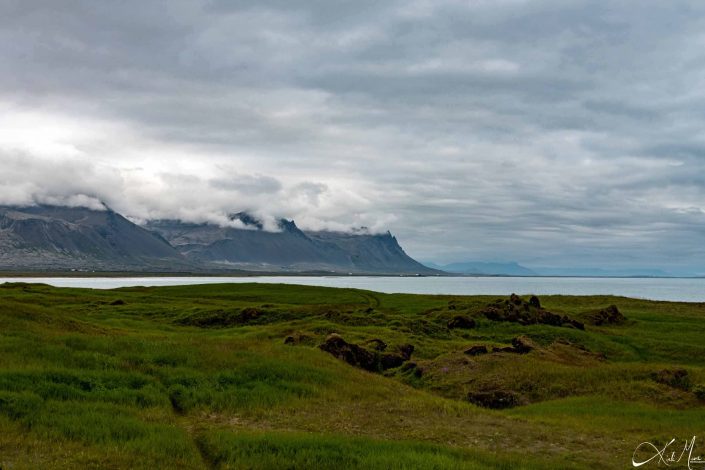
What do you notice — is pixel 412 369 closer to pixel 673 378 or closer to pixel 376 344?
pixel 376 344

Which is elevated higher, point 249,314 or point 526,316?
point 526,316

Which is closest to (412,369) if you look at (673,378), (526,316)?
(673,378)

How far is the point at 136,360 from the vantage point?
1136 inches

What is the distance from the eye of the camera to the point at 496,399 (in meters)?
31.5

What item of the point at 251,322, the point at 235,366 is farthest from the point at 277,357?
the point at 251,322

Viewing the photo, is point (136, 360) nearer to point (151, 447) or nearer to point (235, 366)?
point (235, 366)

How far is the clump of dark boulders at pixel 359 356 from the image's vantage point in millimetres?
39938

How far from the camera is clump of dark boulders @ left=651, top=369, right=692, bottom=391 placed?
3173 cm

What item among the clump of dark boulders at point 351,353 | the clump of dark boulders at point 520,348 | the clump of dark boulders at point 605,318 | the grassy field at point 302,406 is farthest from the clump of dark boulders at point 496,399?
the clump of dark boulders at point 605,318

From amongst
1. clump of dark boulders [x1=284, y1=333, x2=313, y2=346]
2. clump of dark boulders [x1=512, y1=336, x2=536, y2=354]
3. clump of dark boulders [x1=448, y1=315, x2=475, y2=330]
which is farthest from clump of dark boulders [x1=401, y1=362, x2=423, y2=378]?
clump of dark boulders [x1=448, y1=315, x2=475, y2=330]

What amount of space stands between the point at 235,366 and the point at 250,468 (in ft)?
44.9

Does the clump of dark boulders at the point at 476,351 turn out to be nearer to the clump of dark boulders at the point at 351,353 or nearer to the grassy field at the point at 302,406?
the grassy field at the point at 302,406

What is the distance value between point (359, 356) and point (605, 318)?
134 ft

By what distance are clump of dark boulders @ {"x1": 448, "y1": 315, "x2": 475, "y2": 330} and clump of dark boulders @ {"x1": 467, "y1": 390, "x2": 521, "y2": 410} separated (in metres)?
30.5
